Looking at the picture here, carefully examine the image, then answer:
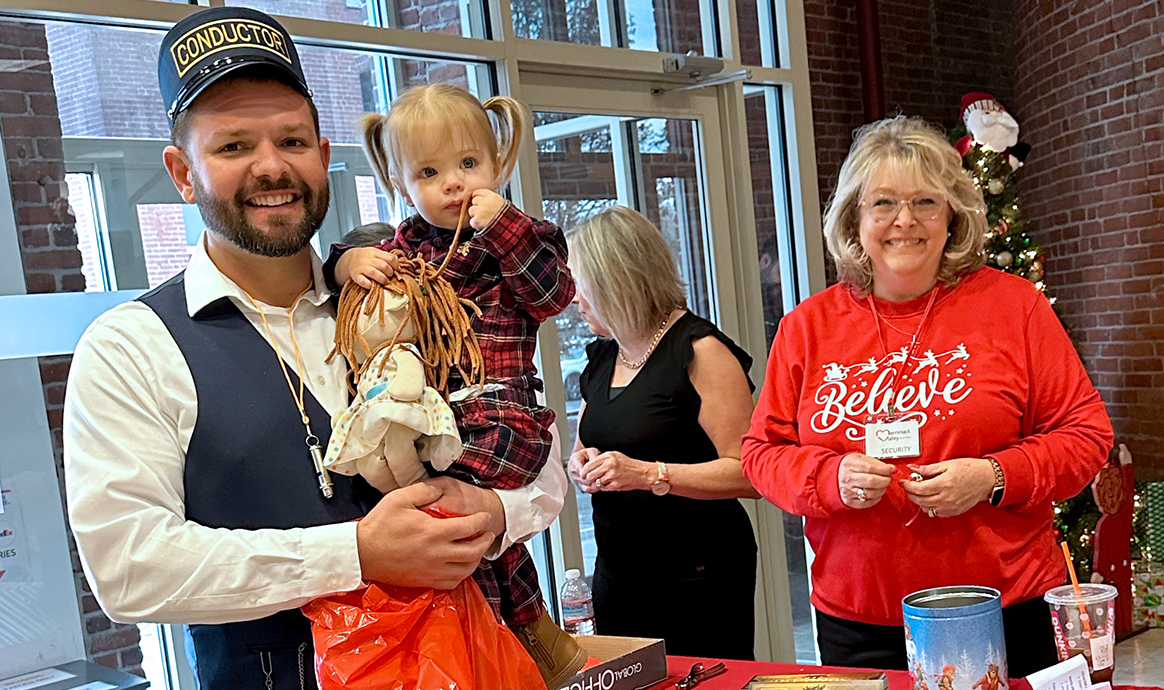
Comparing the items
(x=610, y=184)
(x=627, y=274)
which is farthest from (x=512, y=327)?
(x=610, y=184)

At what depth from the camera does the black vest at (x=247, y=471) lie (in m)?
1.44

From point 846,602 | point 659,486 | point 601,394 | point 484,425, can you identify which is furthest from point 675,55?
point 484,425

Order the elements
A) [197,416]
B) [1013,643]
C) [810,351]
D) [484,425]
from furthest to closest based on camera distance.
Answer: [810,351] < [1013,643] < [484,425] < [197,416]

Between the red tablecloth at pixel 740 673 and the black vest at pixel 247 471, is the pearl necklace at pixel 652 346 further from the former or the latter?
the black vest at pixel 247 471

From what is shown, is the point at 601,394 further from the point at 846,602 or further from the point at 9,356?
the point at 9,356

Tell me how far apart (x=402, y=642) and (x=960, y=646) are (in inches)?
30.5

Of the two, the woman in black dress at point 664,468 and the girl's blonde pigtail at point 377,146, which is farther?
the woman in black dress at point 664,468

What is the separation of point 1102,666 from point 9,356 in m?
2.37

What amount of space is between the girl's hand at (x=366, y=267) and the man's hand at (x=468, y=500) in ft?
1.03

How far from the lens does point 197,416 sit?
1443mm

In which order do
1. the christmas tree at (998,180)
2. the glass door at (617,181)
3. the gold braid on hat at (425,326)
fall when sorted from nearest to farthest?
the gold braid on hat at (425,326) < the glass door at (617,181) < the christmas tree at (998,180)

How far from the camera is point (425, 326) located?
1.62 meters

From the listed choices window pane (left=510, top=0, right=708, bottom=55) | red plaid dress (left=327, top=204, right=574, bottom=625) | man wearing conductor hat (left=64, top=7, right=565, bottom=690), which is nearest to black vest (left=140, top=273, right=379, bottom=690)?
man wearing conductor hat (left=64, top=7, right=565, bottom=690)

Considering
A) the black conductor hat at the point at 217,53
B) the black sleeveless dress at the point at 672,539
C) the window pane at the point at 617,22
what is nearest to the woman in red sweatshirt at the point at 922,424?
the black sleeveless dress at the point at 672,539
